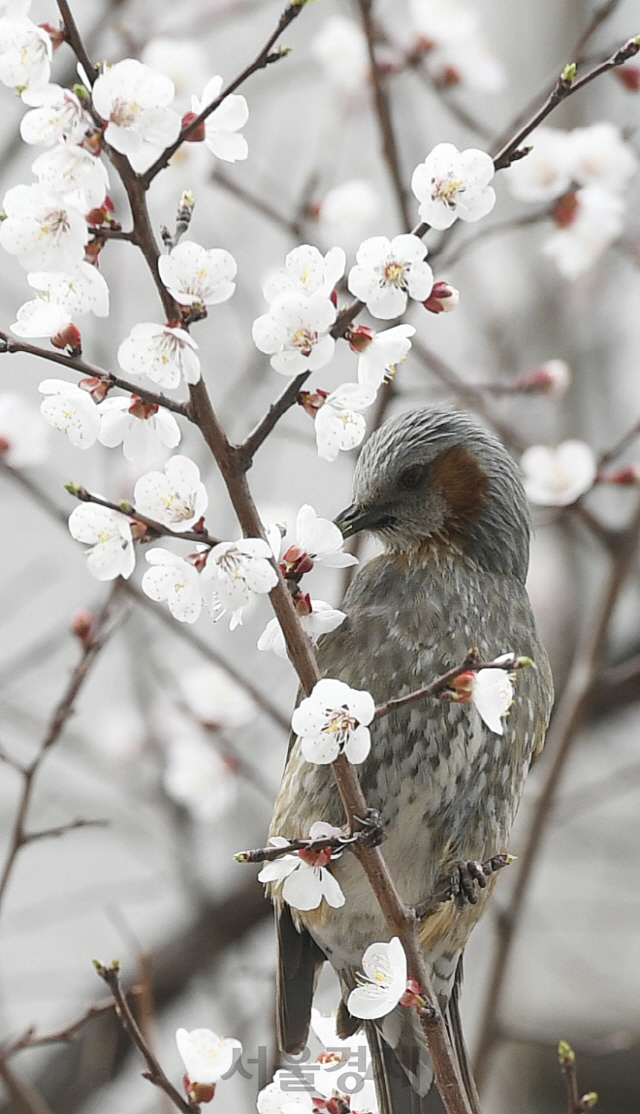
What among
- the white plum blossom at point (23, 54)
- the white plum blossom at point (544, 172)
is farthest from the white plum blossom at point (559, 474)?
the white plum blossom at point (23, 54)

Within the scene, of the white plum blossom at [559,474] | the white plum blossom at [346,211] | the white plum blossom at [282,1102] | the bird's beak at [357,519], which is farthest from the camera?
the white plum blossom at [346,211]

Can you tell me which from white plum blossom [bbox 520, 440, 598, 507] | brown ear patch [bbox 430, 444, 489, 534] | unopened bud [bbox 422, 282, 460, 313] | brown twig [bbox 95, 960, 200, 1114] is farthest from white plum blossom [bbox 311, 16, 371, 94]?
brown twig [bbox 95, 960, 200, 1114]

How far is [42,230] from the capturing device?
1.01 m

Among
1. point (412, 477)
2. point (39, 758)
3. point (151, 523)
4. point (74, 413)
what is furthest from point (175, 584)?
point (412, 477)

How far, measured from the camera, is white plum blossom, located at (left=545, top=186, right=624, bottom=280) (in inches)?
94.9

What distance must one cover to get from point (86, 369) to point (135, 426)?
7 cm

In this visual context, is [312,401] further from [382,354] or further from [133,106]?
[133,106]

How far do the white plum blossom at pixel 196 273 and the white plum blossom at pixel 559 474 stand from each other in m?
1.40

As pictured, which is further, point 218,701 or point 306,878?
point 218,701

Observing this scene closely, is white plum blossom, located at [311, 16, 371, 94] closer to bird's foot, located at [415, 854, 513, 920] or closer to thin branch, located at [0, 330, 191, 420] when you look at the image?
bird's foot, located at [415, 854, 513, 920]

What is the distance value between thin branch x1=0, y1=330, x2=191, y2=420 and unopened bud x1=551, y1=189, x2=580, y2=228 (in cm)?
149

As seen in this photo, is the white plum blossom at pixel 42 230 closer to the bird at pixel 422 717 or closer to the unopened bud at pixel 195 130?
the unopened bud at pixel 195 130

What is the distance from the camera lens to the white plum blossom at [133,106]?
0.97 metres

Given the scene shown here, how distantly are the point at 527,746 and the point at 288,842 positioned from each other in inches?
31.2
